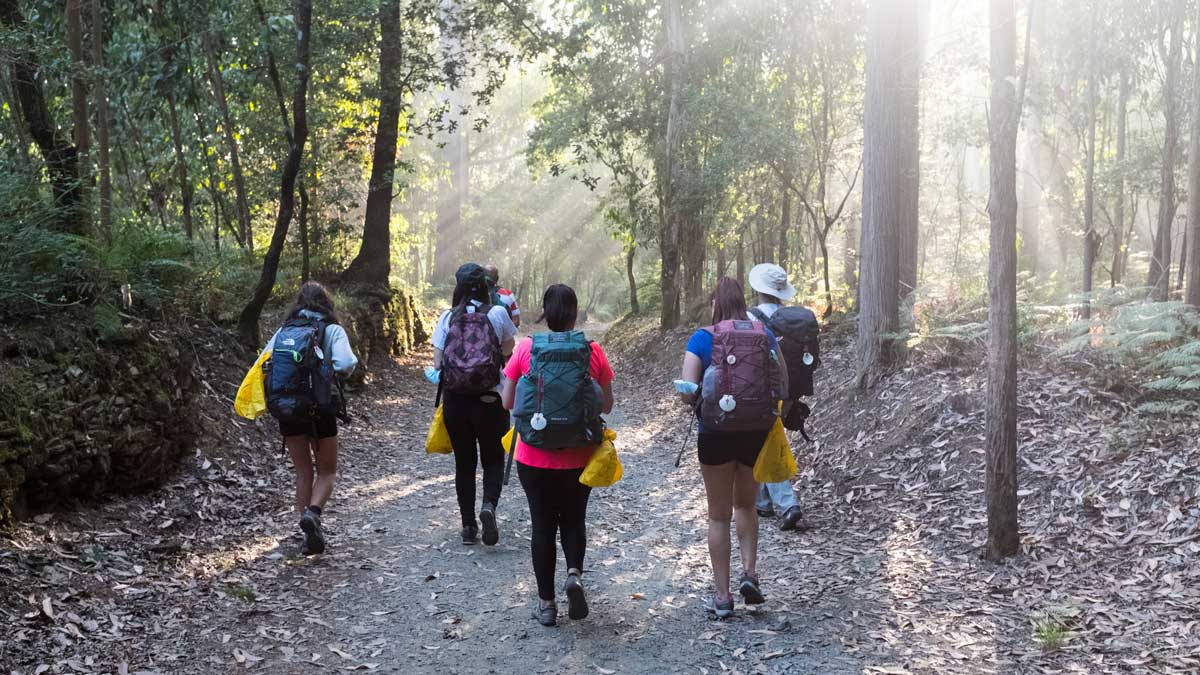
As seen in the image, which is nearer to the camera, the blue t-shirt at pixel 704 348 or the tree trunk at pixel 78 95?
the blue t-shirt at pixel 704 348

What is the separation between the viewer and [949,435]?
762 cm

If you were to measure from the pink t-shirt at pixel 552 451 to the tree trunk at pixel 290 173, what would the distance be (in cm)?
637

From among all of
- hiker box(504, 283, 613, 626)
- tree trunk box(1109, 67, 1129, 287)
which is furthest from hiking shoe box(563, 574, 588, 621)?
tree trunk box(1109, 67, 1129, 287)

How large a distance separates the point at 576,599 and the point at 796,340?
9.41 feet

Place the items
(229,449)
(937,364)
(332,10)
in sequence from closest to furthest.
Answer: (229,449) < (937,364) < (332,10)

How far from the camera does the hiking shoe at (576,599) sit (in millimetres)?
5172

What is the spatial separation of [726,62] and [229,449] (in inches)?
598

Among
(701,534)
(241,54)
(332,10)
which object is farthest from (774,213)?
(701,534)

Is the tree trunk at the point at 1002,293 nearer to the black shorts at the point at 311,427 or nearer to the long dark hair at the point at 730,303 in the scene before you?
the long dark hair at the point at 730,303

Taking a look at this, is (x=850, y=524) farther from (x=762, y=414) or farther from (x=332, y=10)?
(x=332, y=10)

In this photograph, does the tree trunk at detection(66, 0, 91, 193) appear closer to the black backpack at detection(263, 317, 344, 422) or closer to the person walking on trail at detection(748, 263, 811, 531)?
the black backpack at detection(263, 317, 344, 422)

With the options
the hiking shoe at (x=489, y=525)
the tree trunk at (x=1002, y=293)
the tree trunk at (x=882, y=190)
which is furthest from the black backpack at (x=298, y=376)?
the tree trunk at (x=882, y=190)

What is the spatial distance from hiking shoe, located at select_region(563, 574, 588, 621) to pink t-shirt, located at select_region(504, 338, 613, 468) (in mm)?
741

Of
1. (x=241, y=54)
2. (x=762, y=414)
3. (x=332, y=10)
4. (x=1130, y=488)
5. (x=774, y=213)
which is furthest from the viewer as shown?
(x=774, y=213)
